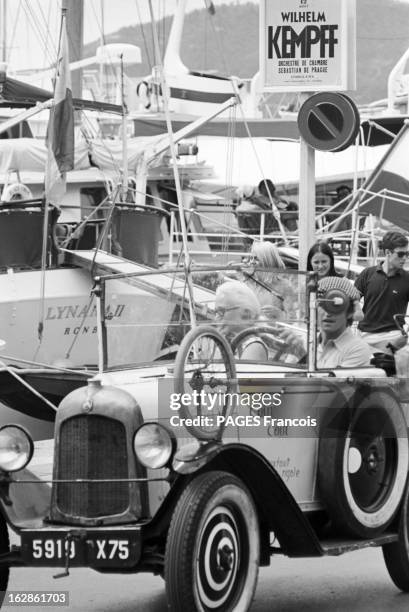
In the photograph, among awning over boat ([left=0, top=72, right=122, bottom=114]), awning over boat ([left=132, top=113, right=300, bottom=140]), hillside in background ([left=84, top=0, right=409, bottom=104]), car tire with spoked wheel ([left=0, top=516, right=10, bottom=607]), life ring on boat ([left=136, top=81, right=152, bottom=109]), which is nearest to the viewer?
car tire with spoked wheel ([left=0, top=516, right=10, bottom=607])

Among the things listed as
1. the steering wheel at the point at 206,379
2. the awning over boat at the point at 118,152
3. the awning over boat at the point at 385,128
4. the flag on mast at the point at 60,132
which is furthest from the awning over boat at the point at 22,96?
the awning over boat at the point at 385,128

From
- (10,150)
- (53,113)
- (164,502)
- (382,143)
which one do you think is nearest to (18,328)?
(53,113)

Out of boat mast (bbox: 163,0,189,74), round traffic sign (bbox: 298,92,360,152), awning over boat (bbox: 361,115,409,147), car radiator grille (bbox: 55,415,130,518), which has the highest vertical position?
boat mast (bbox: 163,0,189,74)

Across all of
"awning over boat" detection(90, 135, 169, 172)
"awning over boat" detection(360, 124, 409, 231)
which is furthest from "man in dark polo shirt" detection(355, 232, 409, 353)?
"awning over boat" detection(90, 135, 169, 172)

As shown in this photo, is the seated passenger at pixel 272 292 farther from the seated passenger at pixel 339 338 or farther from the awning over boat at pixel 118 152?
the awning over boat at pixel 118 152

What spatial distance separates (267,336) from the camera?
Result: 23.7 ft

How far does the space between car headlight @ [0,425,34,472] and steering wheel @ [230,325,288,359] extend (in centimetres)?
130

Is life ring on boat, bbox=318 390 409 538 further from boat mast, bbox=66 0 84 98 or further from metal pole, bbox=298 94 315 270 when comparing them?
boat mast, bbox=66 0 84 98

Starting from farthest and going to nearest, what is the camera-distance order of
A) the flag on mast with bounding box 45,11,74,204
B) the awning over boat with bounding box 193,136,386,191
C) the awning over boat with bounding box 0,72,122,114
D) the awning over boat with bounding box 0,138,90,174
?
the awning over boat with bounding box 193,136,386,191 < the awning over boat with bounding box 0,138,90,174 < the awning over boat with bounding box 0,72,122,114 < the flag on mast with bounding box 45,11,74,204

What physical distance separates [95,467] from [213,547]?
0.67m

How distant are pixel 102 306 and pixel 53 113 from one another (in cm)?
665

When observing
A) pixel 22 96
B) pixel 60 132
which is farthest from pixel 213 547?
pixel 22 96

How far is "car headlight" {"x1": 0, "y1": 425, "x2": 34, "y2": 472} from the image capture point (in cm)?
645

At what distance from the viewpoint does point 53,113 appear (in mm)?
14016
